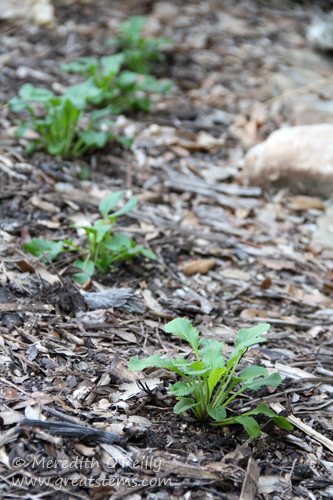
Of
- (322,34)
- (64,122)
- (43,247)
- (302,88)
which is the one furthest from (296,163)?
(322,34)

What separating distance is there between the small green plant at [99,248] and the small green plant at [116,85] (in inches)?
51.1

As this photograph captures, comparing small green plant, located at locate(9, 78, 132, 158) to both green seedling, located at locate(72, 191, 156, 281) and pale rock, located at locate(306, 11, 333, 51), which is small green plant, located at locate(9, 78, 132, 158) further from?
pale rock, located at locate(306, 11, 333, 51)

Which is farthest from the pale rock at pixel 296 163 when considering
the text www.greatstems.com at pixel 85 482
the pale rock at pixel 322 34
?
the text www.greatstems.com at pixel 85 482

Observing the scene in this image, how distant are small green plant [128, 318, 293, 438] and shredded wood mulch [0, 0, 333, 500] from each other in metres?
0.09

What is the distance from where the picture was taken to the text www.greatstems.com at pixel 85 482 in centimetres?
131

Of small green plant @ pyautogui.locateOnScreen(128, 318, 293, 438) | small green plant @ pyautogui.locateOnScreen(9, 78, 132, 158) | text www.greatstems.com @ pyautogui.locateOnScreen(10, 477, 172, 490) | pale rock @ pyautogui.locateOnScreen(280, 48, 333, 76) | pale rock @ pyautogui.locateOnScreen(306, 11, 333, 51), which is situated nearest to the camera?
text www.greatstems.com @ pyautogui.locateOnScreen(10, 477, 172, 490)

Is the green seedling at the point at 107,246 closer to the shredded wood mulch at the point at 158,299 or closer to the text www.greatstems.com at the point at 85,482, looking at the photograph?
the shredded wood mulch at the point at 158,299

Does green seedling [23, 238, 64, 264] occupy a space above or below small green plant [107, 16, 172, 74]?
below

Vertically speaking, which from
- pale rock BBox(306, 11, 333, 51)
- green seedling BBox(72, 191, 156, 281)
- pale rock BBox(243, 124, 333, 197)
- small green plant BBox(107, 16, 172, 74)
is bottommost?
pale rock BBox(243, 124, 333, 197)

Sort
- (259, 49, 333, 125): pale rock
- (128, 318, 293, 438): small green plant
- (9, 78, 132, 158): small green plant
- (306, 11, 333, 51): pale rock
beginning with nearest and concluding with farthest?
1. (128, 318, 293, 438): small green plant
2. (9, 78, 132, 158): small green plant
3. (259, 49, 333, 125): pale rock
4. (306, 11, 333, 51): pale rock

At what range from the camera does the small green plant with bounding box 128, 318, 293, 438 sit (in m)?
1.56

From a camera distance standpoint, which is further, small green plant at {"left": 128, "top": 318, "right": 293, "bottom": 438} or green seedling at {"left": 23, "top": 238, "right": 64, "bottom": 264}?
green seedling at {"left": 23, "top": 238, "right": 64, "bottom": 264}

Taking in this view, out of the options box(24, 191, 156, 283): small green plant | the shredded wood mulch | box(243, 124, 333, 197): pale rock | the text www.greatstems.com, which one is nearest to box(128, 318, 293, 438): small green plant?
the shredded wood mulch

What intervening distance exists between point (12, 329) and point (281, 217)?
7.11 feet
